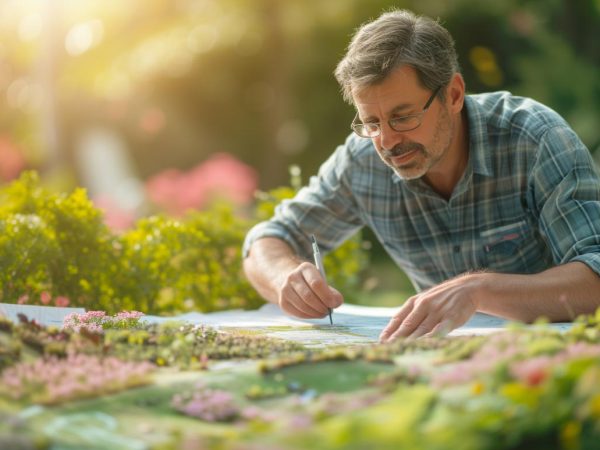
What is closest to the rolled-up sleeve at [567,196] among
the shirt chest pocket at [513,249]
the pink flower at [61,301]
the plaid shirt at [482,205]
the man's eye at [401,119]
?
the plaid shirt at [482,205]

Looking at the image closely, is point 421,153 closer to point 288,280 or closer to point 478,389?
point 288,280

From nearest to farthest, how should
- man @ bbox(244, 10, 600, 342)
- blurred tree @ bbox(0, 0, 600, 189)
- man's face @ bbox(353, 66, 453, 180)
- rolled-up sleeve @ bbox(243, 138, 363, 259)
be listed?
man @ bbox(244, 10, 600, 342), man's face @ bbox(353, 66, 453, 180), rolled-up sleeve @ bbox(243, 138, 363, 259), blurred tree @ bbox(0, 0, 600, 189)

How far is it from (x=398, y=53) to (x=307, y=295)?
2.81 ft

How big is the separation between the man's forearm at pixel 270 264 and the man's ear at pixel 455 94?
0.80 meters

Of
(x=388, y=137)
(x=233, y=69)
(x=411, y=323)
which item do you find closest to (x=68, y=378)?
(x=411, y=323)

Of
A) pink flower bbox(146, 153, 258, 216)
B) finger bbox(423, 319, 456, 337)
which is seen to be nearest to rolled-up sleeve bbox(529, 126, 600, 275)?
finger bbox(423, 319, 456, 337)

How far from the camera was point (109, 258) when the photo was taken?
10.9 ft

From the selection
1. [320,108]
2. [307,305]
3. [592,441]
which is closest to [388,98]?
[307,305]

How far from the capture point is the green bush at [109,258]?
3035 mm

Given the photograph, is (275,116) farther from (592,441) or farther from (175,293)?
(592,441)

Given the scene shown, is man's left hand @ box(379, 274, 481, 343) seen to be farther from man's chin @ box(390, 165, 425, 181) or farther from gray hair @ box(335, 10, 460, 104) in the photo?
gray hair @ box(335, 10, 460, 104)

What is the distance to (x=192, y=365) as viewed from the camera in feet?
5.29

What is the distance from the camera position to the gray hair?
2.69 metres

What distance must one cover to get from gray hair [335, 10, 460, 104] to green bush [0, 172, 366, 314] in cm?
107
